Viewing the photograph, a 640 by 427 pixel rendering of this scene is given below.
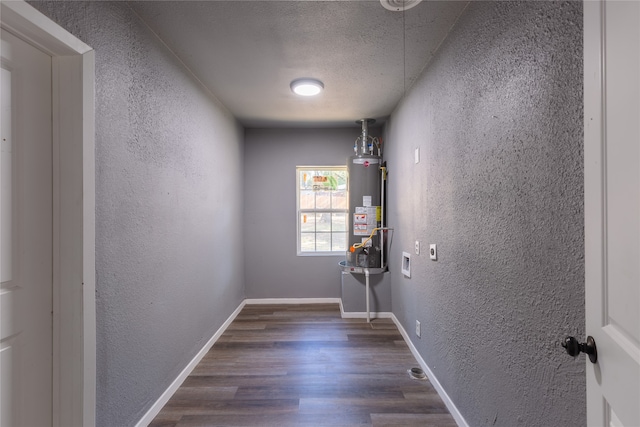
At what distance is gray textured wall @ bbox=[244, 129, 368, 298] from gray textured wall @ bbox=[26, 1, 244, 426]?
3.89 ft

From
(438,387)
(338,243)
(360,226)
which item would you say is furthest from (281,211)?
(438,387)

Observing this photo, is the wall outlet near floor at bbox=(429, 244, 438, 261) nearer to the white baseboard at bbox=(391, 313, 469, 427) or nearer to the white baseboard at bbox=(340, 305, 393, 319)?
the white baseboard at bbox=(391, 313, 469, 427)

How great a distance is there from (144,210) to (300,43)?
1.45 metres

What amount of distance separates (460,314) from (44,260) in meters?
2.05

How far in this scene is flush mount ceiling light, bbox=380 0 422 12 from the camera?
4.73 ft

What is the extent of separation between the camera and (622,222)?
0.60 meters

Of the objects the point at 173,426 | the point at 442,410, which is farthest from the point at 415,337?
the point at 173,426

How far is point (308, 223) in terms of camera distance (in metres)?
3.93

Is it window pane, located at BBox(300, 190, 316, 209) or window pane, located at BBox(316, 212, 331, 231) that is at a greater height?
window pane, located at BBox(300, 190, 316, 209)

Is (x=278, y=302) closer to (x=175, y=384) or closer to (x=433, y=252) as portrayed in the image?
(x=175, y=384)

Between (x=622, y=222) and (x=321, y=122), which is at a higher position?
(x=321, y=122)

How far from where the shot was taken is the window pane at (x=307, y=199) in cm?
392

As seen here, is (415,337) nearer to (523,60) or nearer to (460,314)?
(460,314)

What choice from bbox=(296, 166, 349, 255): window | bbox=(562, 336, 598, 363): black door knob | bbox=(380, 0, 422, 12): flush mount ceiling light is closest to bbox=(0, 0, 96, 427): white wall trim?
bbox=(380, 0, 422, 12): flush mount ceiling light
